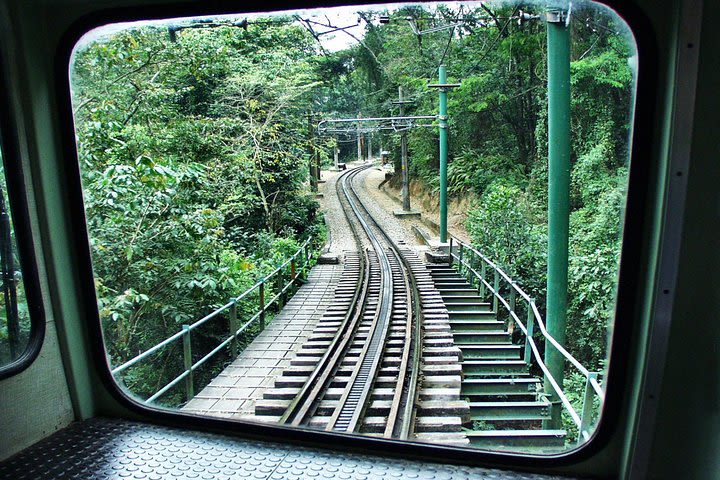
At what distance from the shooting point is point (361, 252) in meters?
15.4

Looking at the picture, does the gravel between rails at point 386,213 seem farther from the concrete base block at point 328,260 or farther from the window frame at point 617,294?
the window frame at point 617,294

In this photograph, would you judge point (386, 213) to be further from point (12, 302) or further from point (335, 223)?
point (12, 302)

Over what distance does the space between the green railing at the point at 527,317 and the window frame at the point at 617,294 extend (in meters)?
0.15

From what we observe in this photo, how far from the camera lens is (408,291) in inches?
375

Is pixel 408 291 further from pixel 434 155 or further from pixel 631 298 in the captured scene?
pixel 434 155

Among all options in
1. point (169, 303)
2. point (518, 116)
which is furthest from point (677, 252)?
point (518, 116)

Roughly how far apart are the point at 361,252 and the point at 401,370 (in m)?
9.99

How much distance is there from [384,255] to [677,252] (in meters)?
13.3

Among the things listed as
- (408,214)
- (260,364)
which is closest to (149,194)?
(260,364)

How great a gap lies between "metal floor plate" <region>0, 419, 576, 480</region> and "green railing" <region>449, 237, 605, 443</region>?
702 mm

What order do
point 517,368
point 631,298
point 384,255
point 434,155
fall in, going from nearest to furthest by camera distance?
point 631,298 < point 517,368 < point 384,255 < point 434,155

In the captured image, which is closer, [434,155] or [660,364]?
[660,364]

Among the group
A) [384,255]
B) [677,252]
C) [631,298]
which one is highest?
[677,252]

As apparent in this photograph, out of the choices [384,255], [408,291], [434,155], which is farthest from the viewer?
[434,155]
